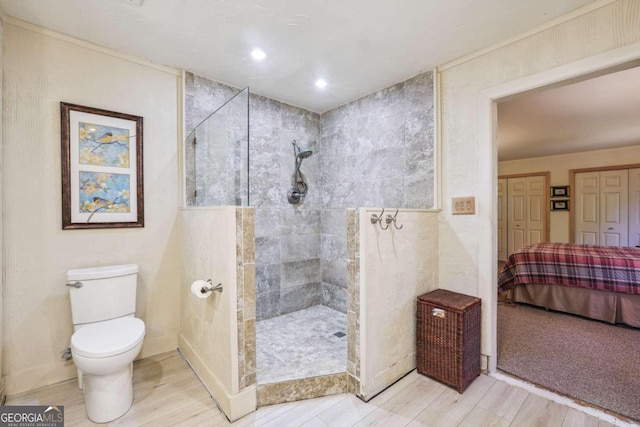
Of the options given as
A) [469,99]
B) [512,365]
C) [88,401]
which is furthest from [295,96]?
[512,365]

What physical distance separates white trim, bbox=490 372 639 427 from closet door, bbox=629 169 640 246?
4996 mm

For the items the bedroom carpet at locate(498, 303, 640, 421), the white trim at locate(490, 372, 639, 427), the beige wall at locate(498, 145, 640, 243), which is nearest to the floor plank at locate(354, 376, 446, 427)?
the white trim at locate(490, 372, 639, 427)

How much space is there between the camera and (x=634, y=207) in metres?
4.88

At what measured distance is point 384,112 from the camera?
Answer: 2.66m

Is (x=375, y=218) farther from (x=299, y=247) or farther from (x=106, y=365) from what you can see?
(x=106, y=365)

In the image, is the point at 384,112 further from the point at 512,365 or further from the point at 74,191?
the point at 74,191

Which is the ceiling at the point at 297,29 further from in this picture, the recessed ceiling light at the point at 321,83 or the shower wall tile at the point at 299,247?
the shower wall tile at the point at 299,247

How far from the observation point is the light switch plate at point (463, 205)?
6.80ft

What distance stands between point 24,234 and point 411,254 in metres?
2.52

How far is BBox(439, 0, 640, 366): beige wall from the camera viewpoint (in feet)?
5.25

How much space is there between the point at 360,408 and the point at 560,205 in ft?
19.8

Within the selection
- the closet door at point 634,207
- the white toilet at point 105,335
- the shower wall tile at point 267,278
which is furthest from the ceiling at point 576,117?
the white toilet at point 105,335

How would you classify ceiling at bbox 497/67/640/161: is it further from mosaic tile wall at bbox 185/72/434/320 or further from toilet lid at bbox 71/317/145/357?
toilet lid at bbox 71/317/145/357

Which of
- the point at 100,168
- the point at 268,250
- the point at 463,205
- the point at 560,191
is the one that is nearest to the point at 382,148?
the point at 463,205
